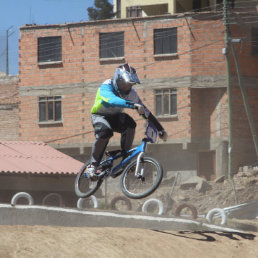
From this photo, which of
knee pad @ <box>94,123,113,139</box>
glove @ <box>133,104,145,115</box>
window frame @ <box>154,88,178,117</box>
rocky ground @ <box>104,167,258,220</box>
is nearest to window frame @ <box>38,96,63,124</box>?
window frame @ <box>154,88,178,117</box>

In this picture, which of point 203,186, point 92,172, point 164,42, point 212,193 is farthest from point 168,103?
point 92,172

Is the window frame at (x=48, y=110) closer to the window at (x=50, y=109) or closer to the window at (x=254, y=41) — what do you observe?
the window at (x=50, y=109)

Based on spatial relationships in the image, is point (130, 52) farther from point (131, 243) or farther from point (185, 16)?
point (131, 243)

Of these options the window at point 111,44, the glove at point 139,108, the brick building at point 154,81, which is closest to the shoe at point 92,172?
the glove at point 139,108

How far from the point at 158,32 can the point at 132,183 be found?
1588 inches

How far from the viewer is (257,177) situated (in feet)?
174

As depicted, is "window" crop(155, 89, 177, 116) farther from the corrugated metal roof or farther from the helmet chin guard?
the helmet chin guard

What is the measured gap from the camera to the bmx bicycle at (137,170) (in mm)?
16609

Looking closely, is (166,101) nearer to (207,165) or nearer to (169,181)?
(207,165)

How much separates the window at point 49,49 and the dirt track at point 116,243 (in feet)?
128

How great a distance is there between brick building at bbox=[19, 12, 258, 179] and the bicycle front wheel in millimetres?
37519

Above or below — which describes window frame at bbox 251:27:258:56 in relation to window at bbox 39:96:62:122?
above

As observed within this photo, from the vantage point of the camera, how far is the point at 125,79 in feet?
55.3

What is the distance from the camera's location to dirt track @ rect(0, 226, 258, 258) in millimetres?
17578
